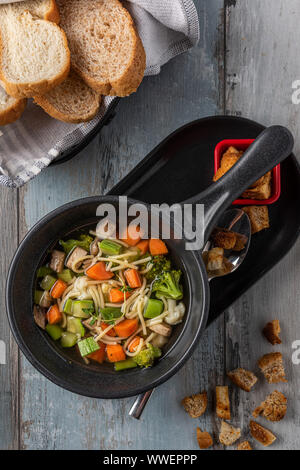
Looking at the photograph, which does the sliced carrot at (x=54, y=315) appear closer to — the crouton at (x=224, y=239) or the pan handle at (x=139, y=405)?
the pan handle at (x=139, y=405)

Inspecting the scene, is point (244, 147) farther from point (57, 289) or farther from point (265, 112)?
point (57, 289)

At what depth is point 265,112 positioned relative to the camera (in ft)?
6.87

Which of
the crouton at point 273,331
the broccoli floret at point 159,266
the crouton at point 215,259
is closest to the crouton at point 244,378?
the crouton at point 273,331

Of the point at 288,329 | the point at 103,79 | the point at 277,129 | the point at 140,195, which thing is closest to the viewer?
the point at 277,129

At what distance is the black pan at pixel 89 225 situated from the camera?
1.61m

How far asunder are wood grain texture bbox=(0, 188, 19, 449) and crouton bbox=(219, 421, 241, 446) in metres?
0.91

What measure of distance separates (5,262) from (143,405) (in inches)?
33.6

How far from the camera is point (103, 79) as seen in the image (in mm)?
1818

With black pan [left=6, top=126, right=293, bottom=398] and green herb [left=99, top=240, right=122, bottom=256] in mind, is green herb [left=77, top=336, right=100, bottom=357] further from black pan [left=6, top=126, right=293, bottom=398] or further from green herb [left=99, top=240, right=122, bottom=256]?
green herb [left=99, top=240, right=122, bottom=256]

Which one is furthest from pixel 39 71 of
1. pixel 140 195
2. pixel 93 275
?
pixel 93 275

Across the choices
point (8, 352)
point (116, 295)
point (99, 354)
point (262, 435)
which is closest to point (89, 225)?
point (116, 295)

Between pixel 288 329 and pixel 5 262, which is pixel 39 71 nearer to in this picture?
pixel 5 262

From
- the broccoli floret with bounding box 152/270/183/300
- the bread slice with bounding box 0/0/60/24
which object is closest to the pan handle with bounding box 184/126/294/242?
the broccoli floret with bounding box 152/270/183/300

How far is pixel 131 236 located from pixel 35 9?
2.97 ft
